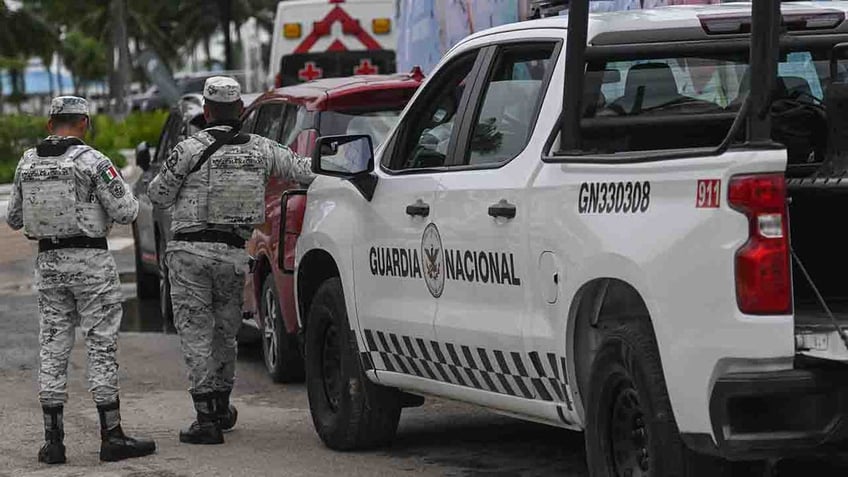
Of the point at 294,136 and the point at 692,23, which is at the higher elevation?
the point at 692,23

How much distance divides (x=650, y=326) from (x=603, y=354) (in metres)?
0.29

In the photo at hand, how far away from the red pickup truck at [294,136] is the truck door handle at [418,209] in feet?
7.17

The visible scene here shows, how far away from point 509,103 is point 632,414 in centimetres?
155

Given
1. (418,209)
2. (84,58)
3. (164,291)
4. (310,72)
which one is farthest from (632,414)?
(84,58)

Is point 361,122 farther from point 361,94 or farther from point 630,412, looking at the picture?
point 630,412

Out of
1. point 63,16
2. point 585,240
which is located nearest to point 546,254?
point 585,240

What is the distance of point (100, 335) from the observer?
876 cm

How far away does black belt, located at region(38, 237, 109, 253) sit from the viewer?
28.7 feet

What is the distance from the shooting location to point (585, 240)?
6305 mm

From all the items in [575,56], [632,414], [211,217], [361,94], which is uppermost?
[575,56]

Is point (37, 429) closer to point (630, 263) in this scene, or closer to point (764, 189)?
point (630, 263)

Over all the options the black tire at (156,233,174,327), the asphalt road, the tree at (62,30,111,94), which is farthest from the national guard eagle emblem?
the tree at (62,30,111,94)

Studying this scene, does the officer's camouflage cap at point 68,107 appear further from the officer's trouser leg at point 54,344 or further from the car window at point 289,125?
the car window at point 289,125

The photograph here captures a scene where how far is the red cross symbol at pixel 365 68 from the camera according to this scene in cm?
2296
